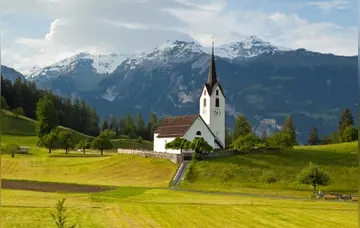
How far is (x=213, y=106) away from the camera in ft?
399

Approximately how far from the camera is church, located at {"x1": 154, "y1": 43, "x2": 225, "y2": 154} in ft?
351

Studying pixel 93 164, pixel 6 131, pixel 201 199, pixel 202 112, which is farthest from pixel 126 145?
pixel 201 199

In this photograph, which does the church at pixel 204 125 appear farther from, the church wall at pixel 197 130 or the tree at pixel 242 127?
the tree at pixel 242 127

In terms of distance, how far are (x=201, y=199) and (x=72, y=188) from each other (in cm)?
1836

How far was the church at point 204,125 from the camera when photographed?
10694 cm

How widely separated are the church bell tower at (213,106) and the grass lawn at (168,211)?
62367mm

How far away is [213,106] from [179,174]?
42720mm

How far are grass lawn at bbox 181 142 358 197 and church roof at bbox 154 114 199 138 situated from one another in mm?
17658

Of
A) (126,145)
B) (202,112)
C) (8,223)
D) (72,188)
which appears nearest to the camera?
(8,223)

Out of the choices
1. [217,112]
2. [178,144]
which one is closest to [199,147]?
[178,144]

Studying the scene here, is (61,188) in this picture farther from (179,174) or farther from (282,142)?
(282,142)

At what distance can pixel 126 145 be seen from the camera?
175875 millimetres

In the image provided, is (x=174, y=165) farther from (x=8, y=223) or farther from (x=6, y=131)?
(x=6, y=131)

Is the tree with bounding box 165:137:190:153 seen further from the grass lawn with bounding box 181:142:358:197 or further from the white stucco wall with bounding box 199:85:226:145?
the white stucco wall with bounding box 199:85:226:145
